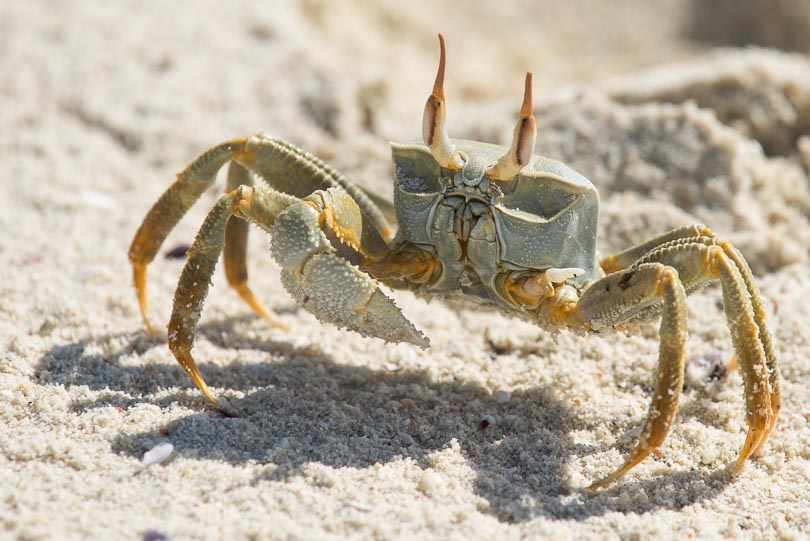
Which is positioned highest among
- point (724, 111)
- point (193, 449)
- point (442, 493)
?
point (724, 111)

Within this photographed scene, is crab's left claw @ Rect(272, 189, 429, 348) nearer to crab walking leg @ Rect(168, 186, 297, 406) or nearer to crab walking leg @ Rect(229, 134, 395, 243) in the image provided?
crab walking leg @ Rect(168, 186, 297, 406)

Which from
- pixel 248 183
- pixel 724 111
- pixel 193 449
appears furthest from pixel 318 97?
pixel 193 449

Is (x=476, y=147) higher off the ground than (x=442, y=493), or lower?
higher

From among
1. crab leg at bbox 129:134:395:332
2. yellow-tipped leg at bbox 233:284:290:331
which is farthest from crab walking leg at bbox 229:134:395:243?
yellow-tipped leg at bbox 233:284:290:331

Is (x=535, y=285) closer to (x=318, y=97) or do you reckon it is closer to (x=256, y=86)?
(x=318, y=97)

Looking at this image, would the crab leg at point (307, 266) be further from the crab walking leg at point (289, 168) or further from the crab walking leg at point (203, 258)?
the crab walking leg at point (289, 168)
